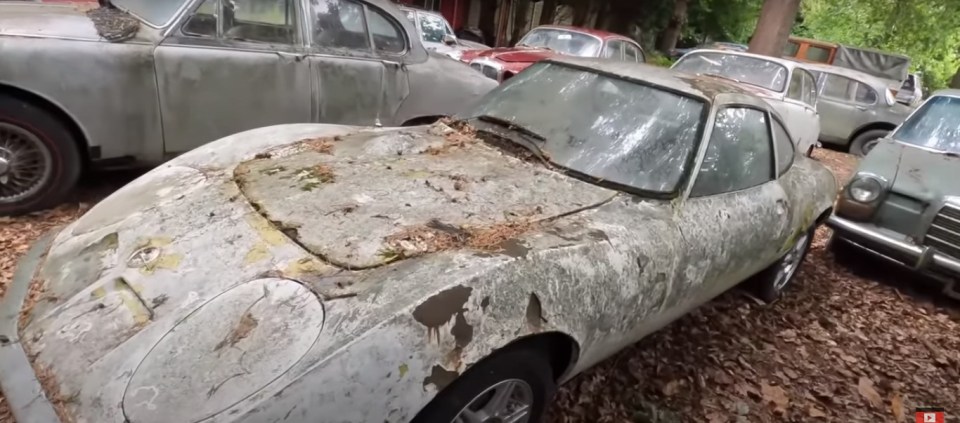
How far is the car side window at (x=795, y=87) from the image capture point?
819 centimetres

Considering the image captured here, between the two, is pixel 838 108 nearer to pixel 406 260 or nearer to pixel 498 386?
pixel 498 386

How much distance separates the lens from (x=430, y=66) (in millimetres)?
5211

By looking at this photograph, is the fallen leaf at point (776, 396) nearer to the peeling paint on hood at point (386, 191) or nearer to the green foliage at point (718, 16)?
the peeling paint on hood at point (386, 191)

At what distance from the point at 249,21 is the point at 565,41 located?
681 cm

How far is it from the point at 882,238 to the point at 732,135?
2.04 m

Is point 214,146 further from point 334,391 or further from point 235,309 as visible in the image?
point 334,391

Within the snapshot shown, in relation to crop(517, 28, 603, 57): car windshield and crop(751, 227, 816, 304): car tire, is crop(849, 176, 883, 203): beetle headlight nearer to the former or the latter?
crop(751, 227, 816, 304): car tire

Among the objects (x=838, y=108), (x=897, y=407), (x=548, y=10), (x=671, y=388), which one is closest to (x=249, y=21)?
(x=671, y=388)

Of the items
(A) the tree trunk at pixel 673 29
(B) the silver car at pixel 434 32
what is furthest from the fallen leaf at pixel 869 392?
(A) the tree trunk at pixel 673 29

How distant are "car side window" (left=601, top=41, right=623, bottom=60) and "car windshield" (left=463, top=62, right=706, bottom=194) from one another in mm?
6607

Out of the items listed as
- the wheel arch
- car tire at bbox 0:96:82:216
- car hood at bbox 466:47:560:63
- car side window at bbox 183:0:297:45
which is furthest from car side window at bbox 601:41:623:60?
car tire at bbox 0:96:82:216

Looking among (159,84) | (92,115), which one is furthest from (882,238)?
(92,115)

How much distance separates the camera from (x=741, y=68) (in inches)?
338

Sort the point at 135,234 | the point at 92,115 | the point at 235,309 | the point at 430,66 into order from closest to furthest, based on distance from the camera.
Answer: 1. the point at 235,309
2. the point at 135,234
3. the point at 92,115
4. the point at 430,66
